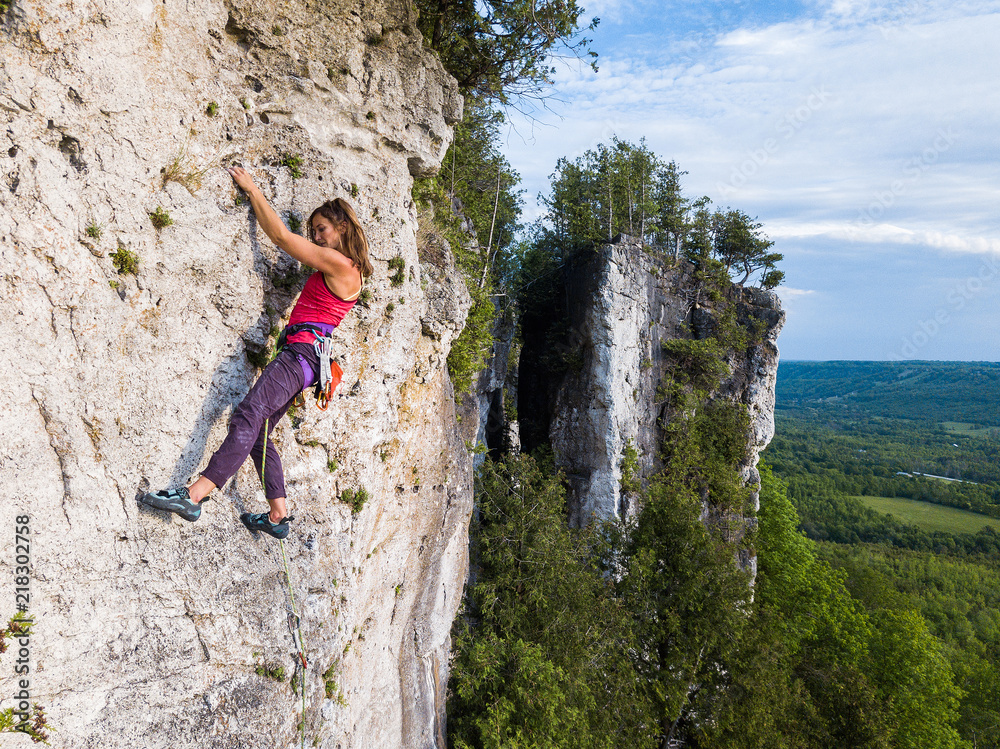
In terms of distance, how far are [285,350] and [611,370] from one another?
1564cm

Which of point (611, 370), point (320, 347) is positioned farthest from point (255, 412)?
point (611, 370)

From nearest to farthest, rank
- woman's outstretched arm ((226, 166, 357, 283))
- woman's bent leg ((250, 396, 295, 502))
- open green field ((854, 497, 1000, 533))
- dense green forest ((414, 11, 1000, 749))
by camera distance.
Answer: woman's outstretched arm ((226, 166, 357, 283))
woman's bent leg ((250, 396, 295, 502))
dense green forest ((414, 11, 1000, 749))
open green field ((854, 497, 1000, 533))

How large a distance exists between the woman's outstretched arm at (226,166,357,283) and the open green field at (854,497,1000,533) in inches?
3748

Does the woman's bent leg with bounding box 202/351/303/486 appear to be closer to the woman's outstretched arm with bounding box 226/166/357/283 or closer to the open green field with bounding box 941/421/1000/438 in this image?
the woman's outstretched arm with bounding box 226/166/357/283

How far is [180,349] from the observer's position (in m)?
4.53

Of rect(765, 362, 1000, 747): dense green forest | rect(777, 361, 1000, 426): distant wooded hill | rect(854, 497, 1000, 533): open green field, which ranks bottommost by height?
A: rect(854, 497, 1000, 533): open green field

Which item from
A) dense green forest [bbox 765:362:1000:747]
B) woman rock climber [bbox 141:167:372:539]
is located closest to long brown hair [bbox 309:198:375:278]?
woman rock climber [bbox 141:167:372:539]

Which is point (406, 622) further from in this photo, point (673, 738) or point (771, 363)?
point (771, 363)

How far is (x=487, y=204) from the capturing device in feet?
55.3

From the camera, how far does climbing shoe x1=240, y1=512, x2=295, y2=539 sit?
477 centimetres

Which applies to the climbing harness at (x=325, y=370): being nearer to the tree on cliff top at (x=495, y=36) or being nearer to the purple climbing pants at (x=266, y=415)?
the purple climbing pants at (x=266, y=415)

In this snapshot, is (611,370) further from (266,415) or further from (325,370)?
(266,415)

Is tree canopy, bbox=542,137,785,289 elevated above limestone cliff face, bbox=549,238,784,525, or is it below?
above

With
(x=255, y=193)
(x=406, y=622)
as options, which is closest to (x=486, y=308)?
(x=406, y=622)
